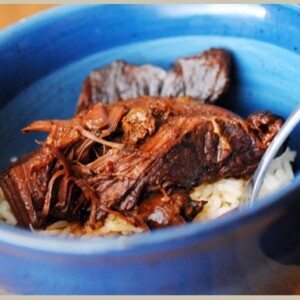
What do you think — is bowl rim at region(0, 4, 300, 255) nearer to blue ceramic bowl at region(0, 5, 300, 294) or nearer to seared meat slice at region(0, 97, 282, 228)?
blue ceramic bowl at region(0, 5, 300, 294)

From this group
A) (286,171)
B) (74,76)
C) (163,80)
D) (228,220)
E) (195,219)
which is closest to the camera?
(228,220)

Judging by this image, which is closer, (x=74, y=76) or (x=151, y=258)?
(x=151, y=258)

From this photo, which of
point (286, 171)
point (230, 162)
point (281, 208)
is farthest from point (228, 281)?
point (286, 171)

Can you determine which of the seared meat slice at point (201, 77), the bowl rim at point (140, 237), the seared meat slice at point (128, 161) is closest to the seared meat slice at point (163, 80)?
the seared meat slice at point (201, 77)

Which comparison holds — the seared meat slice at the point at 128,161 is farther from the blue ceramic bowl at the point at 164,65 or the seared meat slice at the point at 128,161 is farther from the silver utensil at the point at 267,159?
the blue ceramic bowl at the point at 164,65

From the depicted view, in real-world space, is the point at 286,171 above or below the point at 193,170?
below

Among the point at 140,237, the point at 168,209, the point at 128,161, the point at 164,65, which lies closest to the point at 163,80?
the point at 164,65

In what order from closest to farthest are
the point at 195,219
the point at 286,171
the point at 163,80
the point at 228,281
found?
the point at 228,281 < the point at 195,219 < the point at 286,171 < the point at 163,80

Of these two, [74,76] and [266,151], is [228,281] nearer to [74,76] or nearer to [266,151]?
[266,151]
